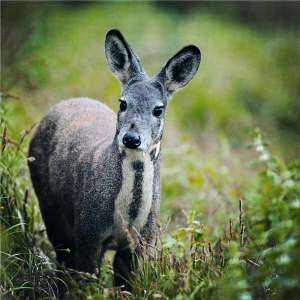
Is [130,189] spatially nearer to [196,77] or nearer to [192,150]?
[192,150]

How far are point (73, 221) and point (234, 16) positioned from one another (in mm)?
12021

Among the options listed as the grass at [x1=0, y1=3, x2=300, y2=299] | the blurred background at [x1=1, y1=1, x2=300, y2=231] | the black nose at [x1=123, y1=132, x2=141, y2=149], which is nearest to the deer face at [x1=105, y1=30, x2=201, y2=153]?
the black nose at [x1=123, y1=132, x2=141, y2=149]

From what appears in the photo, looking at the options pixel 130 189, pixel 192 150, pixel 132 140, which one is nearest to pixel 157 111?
pixel 132 140

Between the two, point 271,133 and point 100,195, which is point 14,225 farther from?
point 271,133

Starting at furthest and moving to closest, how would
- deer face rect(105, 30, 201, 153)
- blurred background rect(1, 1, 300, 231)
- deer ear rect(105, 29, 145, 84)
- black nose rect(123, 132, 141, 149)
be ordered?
blurred background rect(1, 1, 300, 231) < deer ear rect(105, 29, 145, 84) < deer face rect(105, 30, 201, 153) < black nose rect(123, 132, 141, 149)

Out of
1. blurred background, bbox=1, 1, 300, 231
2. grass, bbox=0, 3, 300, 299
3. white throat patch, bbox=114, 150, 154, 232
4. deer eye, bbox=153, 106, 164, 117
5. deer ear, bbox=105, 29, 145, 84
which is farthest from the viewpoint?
blurred background, bbox=1, 1, 300, 231

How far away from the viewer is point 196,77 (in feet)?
43.0

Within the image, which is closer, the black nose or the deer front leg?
the black nose

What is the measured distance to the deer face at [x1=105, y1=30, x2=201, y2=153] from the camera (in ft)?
17.9

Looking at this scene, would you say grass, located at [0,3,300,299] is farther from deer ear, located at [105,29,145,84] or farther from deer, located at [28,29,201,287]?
deer ear, located at [105,29,145,84]

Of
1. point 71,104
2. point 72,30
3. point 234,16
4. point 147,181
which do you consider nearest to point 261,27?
point 234,16

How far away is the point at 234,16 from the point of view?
1744 cm

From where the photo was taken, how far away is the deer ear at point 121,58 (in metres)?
6.01

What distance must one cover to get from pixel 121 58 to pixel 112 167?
0.92m
